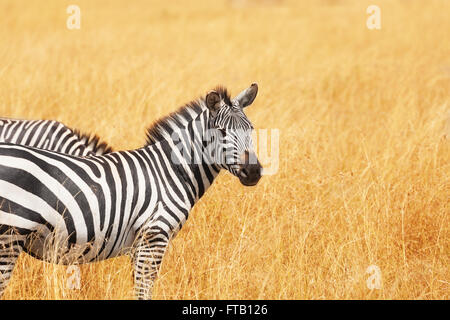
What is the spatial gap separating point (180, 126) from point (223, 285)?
3.43ft

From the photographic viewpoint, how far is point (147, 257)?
374cm

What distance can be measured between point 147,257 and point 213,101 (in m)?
1.00

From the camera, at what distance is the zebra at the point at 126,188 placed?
343cm

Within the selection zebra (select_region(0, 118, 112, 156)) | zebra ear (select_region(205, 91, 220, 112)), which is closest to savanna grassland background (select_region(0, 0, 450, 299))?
zebra ear (select_region(205, 91, 220, 112))

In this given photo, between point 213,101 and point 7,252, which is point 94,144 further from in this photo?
point 7,252

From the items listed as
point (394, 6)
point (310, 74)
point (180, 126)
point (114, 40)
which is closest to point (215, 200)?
point (180, 126)

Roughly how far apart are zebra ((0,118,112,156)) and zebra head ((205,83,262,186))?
1.53 metres

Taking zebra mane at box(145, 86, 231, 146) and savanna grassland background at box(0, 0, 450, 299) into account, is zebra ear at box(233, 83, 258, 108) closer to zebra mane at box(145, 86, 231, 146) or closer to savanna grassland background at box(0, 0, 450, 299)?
zebra mane at box(145, 86, 231, 146)

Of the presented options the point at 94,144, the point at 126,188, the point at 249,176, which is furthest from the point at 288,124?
the point at 126,188

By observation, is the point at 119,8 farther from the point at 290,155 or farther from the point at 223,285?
the point at 223,285

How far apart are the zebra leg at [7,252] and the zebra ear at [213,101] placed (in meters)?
1.31

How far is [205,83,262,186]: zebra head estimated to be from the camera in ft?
12.3

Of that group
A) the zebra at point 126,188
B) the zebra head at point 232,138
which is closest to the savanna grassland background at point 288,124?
the zebra at point 126,188
